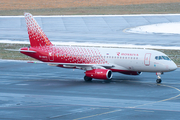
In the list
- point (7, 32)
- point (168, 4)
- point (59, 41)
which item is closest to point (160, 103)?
point (59, 41)

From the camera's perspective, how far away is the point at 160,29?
324ft

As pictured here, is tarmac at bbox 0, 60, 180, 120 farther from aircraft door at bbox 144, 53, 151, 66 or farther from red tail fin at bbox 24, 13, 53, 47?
red tail fin at bbox 24, 13, 53, 47

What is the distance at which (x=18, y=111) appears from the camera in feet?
97.4

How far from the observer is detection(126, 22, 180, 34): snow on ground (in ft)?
312

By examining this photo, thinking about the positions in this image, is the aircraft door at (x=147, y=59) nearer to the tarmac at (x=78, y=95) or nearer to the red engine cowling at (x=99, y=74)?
the tarmac at (x=78, y=95)

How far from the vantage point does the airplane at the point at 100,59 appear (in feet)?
145

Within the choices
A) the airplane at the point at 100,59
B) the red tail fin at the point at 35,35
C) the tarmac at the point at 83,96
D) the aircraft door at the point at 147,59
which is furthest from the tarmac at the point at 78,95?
the red tail fin at the point at 35,35

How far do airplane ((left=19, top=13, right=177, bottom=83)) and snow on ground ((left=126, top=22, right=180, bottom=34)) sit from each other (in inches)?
1925

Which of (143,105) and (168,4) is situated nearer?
(143,105)

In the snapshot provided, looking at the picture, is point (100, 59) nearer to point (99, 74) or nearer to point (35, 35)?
point (99, 74)

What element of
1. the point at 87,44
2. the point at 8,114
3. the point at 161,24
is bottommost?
the point at 8,114

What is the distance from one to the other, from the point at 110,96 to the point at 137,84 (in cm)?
821

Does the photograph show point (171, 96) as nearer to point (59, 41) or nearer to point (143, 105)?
point (143, 105)

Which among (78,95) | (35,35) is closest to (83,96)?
(78,95)
